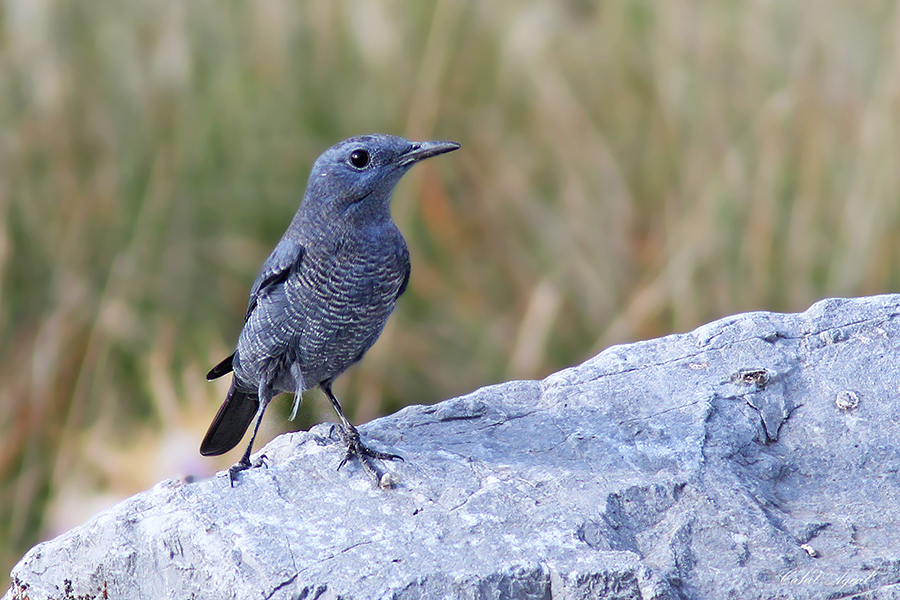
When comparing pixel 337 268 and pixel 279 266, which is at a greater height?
pixel 279 266

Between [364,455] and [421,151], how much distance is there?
3.00 feet

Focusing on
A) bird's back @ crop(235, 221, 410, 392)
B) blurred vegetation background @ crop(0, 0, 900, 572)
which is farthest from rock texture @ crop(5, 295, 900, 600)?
blurred vegetation background @ crop(0, 0, 900, 572)

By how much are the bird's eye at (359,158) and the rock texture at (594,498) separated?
2.51 feet

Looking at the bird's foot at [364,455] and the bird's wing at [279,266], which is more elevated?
the bird's wing at [279,266]

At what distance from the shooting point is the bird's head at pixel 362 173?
3.12 meters

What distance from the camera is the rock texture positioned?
232 cm

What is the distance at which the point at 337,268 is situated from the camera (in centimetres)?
306

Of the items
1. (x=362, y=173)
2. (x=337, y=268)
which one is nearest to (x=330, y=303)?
(x=337, y=268)

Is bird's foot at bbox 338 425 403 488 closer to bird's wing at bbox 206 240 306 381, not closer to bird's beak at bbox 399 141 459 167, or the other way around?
bird's wing at bbox 206 240 306 381

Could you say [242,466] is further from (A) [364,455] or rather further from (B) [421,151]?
(B) [421,151]

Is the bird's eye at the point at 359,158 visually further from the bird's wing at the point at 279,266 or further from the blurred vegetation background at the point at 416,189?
the blurred vegetation background at the point at 416,189

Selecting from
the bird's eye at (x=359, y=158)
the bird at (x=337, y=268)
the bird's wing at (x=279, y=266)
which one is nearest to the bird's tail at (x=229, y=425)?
the bird at (x=337, y=268)

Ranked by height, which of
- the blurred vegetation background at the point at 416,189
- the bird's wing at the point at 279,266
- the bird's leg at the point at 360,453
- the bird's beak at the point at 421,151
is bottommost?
the bird's leg at the point at 360,453

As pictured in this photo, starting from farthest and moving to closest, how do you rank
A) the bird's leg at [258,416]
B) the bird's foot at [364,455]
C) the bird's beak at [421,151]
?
the bird's beak at [421,151] → the bird's leg at [258,416] → the bird's foot at [364,455]
